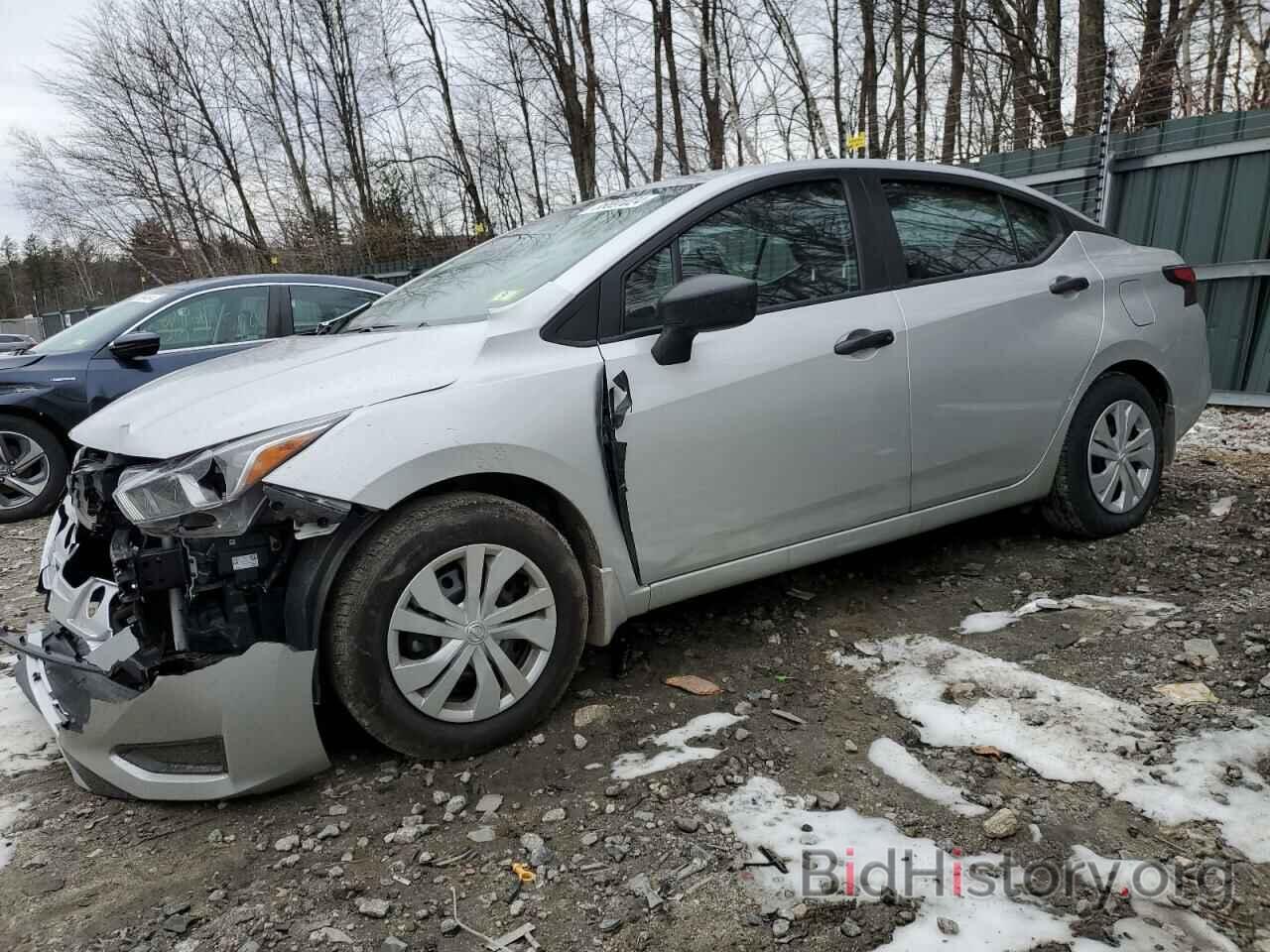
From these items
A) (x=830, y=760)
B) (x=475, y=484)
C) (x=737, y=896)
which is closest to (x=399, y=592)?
(x=475, y=484)

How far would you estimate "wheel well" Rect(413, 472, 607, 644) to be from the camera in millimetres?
2383

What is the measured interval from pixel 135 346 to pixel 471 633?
14.7 ft

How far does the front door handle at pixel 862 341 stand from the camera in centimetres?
283

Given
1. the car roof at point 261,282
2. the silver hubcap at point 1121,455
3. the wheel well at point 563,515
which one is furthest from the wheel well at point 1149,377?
the car roof at point 261,282

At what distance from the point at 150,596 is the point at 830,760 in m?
1.81

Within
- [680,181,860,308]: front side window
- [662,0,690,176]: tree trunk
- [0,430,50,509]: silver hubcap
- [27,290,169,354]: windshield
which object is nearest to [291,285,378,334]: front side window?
[27,290,169,354]: windshield

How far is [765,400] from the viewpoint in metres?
2.68

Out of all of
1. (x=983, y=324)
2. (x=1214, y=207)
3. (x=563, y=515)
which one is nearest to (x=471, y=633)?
(x=563, y=515)

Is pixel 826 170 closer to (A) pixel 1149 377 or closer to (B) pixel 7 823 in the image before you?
(A) pixel 1149 377

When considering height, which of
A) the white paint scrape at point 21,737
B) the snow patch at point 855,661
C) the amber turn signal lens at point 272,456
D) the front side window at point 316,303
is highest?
the front side window at point 316,303

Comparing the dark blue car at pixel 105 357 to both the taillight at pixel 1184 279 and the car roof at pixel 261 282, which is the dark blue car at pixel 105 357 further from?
the taillight at pixel 1184 279

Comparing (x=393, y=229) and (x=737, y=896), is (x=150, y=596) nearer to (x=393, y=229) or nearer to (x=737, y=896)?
(x=737, y=896)

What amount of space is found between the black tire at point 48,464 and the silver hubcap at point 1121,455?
6.05 metres

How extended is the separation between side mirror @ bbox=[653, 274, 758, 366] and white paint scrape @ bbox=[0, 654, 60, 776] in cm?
214
